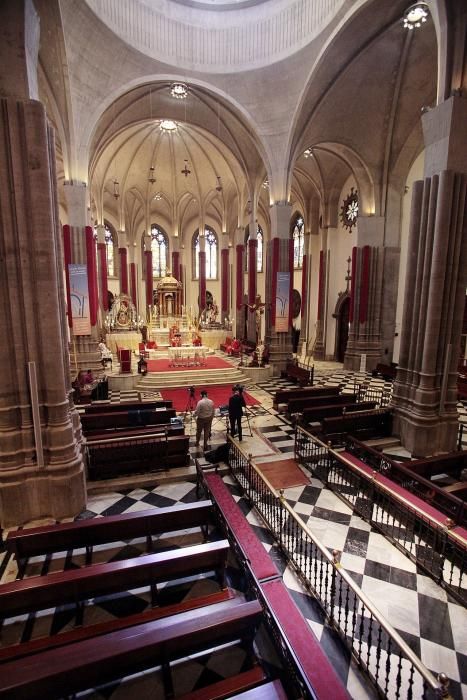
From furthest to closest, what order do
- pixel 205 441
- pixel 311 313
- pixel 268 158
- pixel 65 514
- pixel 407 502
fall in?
pixel 311 313, pixel 268 158, pixel 205 441, pixel 65 514, pixel 407 502

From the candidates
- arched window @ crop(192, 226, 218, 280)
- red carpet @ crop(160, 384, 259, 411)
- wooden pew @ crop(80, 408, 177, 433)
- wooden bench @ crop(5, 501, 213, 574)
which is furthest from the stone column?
arched window @ crop(192, 226, 218, 280)

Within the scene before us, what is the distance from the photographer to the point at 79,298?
39.1 feet

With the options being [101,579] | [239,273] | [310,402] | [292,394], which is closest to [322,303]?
[239,273]

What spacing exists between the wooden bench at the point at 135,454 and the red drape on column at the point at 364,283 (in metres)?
12.4

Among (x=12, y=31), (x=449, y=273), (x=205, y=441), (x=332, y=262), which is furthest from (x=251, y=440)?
(x=332, y=262)

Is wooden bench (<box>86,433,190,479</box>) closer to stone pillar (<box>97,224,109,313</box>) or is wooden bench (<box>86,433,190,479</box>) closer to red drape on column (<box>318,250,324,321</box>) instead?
red drape on column (<box>318,250,324,321</box>)

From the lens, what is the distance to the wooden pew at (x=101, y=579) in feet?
10.0

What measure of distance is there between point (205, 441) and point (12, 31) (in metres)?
7.05

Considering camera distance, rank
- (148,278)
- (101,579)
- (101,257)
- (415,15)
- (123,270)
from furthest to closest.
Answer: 1. (148,278)
2. (123,270)
3. (101,257)
4. (415,15)
5. (101,579)

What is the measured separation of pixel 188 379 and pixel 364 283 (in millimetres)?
9190

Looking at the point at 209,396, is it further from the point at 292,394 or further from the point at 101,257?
the point at 101,257

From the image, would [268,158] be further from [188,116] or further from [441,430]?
[441,430]

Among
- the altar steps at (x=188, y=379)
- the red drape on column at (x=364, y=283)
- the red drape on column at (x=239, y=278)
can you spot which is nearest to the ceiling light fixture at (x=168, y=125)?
the red drape on column at (x=239, y=278)

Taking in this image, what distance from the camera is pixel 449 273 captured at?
7383 mm
